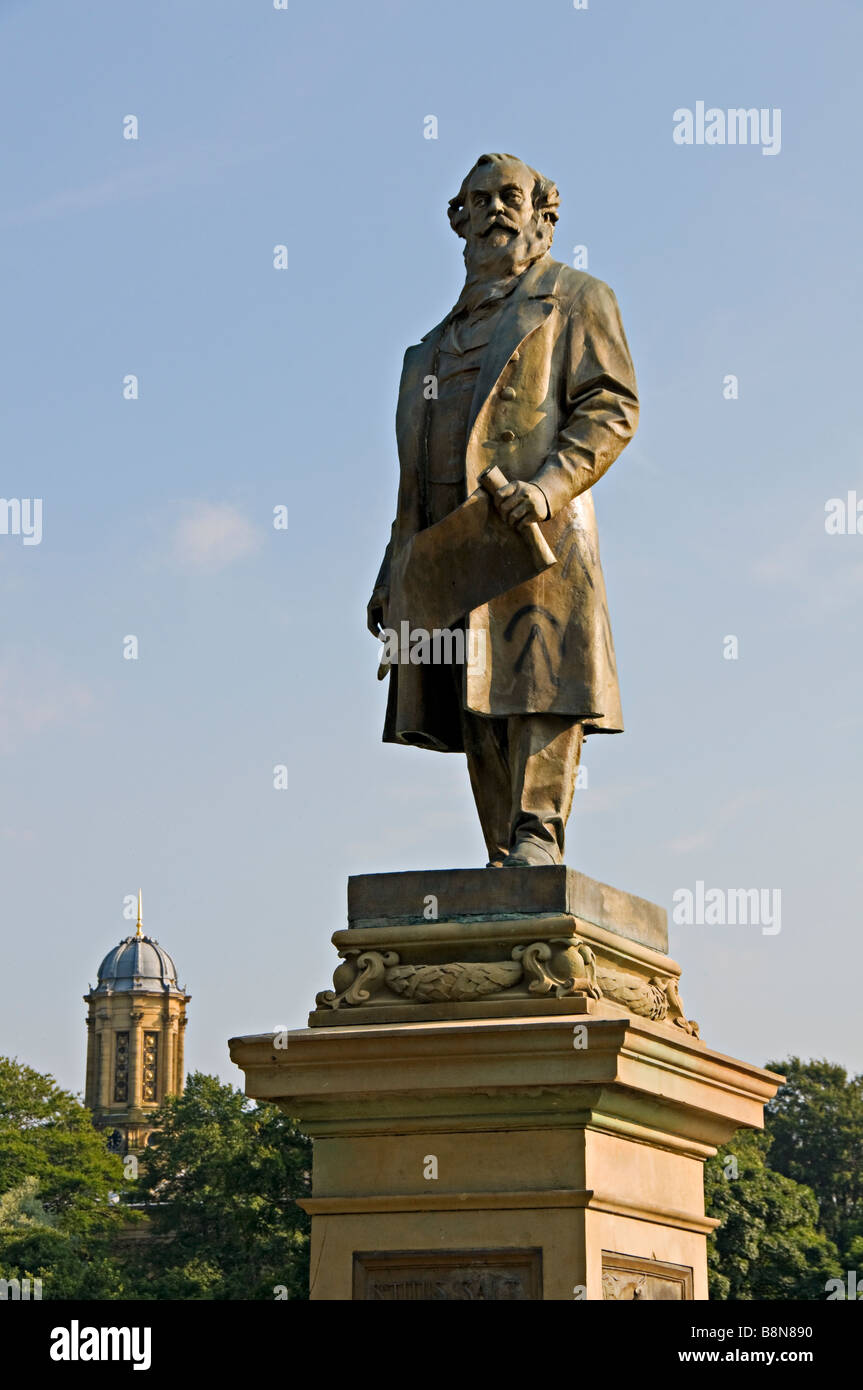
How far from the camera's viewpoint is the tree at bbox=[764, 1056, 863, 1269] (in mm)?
89312

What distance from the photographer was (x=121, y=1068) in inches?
6526

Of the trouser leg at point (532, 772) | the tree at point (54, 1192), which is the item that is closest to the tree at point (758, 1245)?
the tree at point (54, 1192)

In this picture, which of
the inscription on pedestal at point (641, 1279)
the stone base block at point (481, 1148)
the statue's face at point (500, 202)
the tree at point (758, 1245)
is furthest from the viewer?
the tree at point (758, 1245)

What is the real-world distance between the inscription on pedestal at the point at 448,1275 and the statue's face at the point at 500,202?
4304 millimetres

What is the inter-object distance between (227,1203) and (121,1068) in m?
112

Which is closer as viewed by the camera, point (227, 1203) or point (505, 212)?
point (505, 212)

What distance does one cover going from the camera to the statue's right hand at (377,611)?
9.20 meters

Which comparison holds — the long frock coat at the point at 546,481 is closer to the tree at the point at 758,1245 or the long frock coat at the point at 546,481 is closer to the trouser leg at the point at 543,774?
the trouser leg at the point at 543,774

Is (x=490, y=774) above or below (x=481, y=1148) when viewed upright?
above

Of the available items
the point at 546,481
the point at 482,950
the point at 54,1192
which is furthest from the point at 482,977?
the point at 54,1192

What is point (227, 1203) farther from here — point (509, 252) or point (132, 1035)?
point (132, 1035)
